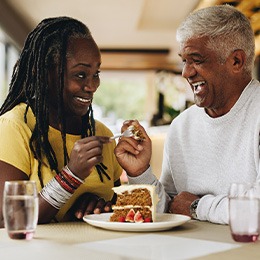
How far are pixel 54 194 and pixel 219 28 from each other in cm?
85

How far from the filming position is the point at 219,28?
80.6 inches

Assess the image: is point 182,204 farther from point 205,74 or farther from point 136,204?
point 205,74

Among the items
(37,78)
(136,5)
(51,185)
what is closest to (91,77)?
(37,78)

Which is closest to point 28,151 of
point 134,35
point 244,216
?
point 244,216

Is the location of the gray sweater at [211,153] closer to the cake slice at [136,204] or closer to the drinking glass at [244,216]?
the cake slice at [136,204]

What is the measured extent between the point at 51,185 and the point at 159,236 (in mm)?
385

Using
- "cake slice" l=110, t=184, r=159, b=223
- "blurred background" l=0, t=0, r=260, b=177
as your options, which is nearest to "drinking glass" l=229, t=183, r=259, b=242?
"cake slice" l=110, t=184, r=159, b=223

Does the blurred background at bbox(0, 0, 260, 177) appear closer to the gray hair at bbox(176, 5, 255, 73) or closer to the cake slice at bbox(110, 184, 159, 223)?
the gray hair at bbox(176, 5, 255, 73)

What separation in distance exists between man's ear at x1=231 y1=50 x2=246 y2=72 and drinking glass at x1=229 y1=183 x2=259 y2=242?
838 millimetres

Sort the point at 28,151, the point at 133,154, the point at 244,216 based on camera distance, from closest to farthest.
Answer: the point at 244,216 < the point at 28,151 < the point at 133,154

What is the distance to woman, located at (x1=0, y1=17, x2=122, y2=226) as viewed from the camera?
69.6 inches

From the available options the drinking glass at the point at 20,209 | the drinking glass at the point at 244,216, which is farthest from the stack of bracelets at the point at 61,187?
the drinking glass at the point at 244,216

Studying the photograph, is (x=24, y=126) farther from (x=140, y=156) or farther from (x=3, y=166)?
(x=140, y=156)

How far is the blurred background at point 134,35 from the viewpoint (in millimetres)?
8000
